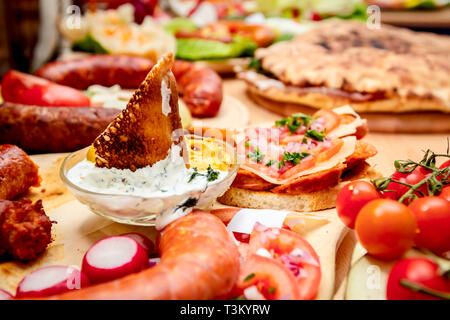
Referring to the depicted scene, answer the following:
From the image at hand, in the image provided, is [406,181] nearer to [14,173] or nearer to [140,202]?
[140,202]

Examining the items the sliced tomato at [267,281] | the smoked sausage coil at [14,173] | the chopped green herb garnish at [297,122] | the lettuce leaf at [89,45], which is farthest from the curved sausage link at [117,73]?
the sliced tomato at [267,281]

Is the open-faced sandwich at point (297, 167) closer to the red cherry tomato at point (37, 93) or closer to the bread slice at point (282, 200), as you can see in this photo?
the bread slice at point (282, 200)

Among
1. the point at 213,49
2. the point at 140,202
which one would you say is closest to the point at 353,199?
the point at 140,202

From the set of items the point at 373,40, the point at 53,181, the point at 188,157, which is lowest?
the point at 53,181

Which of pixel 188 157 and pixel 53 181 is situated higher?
pixel 188 157
